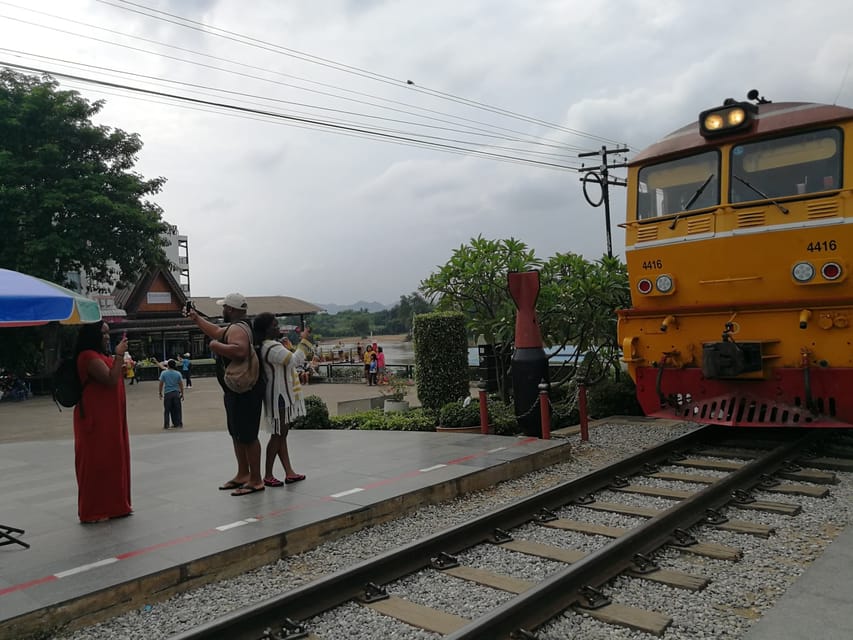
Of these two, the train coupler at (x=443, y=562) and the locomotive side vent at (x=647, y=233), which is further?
the locomotive side vent at (x=647, y=233)

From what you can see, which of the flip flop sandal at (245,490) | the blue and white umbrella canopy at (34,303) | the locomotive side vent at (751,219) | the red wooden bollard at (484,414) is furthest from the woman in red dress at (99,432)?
the locomotive side vent at (751,219)

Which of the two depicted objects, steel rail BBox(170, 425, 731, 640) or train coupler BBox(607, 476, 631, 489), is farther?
train coupler BBox(607, 476, 631, 489)

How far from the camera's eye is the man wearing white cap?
19.4ft

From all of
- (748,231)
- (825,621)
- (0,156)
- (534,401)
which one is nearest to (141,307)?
(0,156)

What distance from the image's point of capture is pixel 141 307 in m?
40.3

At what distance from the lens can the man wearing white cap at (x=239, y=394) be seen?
19.4 feet

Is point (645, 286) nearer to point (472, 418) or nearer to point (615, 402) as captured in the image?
point (472, 418)

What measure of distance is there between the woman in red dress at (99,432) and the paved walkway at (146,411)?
8.60 meters

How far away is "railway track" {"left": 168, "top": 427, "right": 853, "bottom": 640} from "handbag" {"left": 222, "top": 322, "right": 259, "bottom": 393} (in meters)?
2.29

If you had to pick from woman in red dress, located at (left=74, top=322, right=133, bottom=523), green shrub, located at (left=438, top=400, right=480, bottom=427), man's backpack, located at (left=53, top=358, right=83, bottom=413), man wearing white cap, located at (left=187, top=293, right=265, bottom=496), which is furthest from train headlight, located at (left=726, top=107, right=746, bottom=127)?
man's backpack, located at (left=53, top=358, right=83, bottom=413)

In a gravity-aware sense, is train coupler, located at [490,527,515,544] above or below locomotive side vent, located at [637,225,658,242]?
below

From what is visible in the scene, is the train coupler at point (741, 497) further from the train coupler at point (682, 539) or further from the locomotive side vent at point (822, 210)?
the locomotive side vent at point (822, 210)

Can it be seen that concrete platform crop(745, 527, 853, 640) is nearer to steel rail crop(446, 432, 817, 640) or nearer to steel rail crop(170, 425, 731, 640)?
steel rail crop(446, 432, 817, 640)

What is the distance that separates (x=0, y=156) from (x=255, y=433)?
75.0ft
